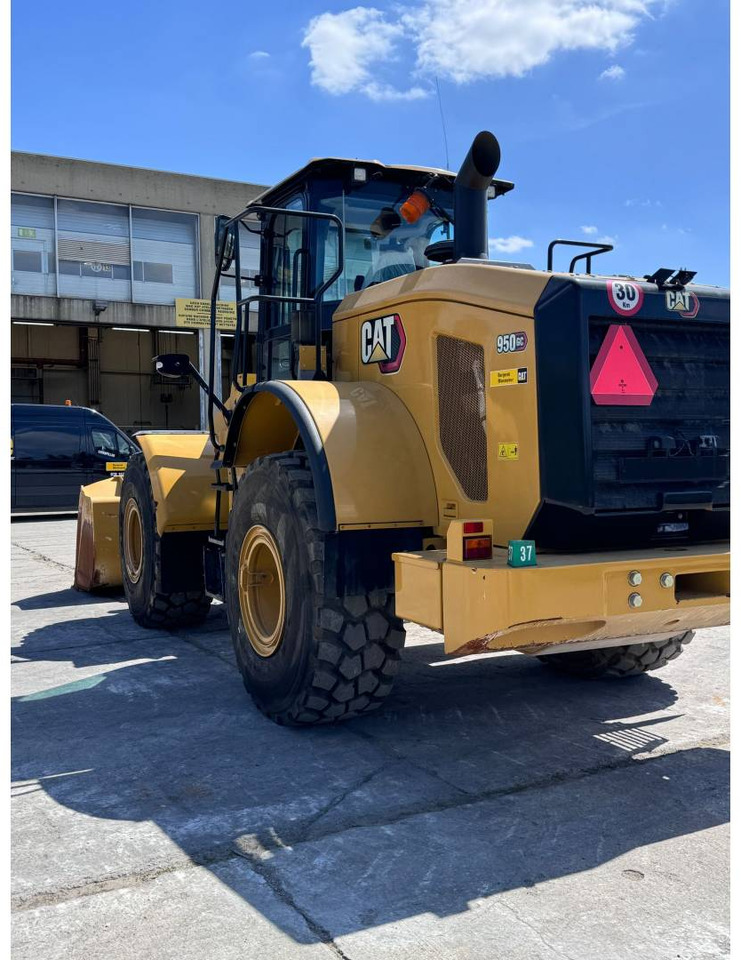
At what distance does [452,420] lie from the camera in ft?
14.4

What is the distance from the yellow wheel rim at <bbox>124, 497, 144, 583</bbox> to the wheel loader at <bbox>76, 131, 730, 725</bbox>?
7.20 ft

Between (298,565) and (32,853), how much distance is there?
167 cm

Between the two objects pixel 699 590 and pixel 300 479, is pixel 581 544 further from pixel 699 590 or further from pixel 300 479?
pixel 300 479

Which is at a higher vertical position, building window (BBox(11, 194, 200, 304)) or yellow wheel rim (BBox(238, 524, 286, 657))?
building window (BBox(11, 194, 200, 304))

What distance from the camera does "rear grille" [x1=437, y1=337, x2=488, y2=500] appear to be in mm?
4219

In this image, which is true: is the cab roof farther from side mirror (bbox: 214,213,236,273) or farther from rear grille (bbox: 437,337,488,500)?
rear grille (bbox: 437,337,488,500)

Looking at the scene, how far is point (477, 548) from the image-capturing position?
380cm

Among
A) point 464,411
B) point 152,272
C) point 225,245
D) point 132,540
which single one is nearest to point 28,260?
point 152,272

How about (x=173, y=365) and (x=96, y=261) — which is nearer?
(x=173, y=365)

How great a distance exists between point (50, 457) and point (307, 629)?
1363 cm

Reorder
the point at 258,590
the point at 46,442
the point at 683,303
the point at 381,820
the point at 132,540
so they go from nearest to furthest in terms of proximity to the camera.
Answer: the point at 381,820
the point at 683,303
the point at 258,590
the point at 132,540
the point at 46,442

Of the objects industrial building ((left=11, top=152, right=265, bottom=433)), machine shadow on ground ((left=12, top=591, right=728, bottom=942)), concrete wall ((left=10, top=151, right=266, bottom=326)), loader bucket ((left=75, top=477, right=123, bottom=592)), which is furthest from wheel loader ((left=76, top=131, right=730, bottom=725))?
concrete wall ((left=10, top=151, right=266, bottom=326))

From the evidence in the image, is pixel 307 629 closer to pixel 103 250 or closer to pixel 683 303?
pixel 683 303
